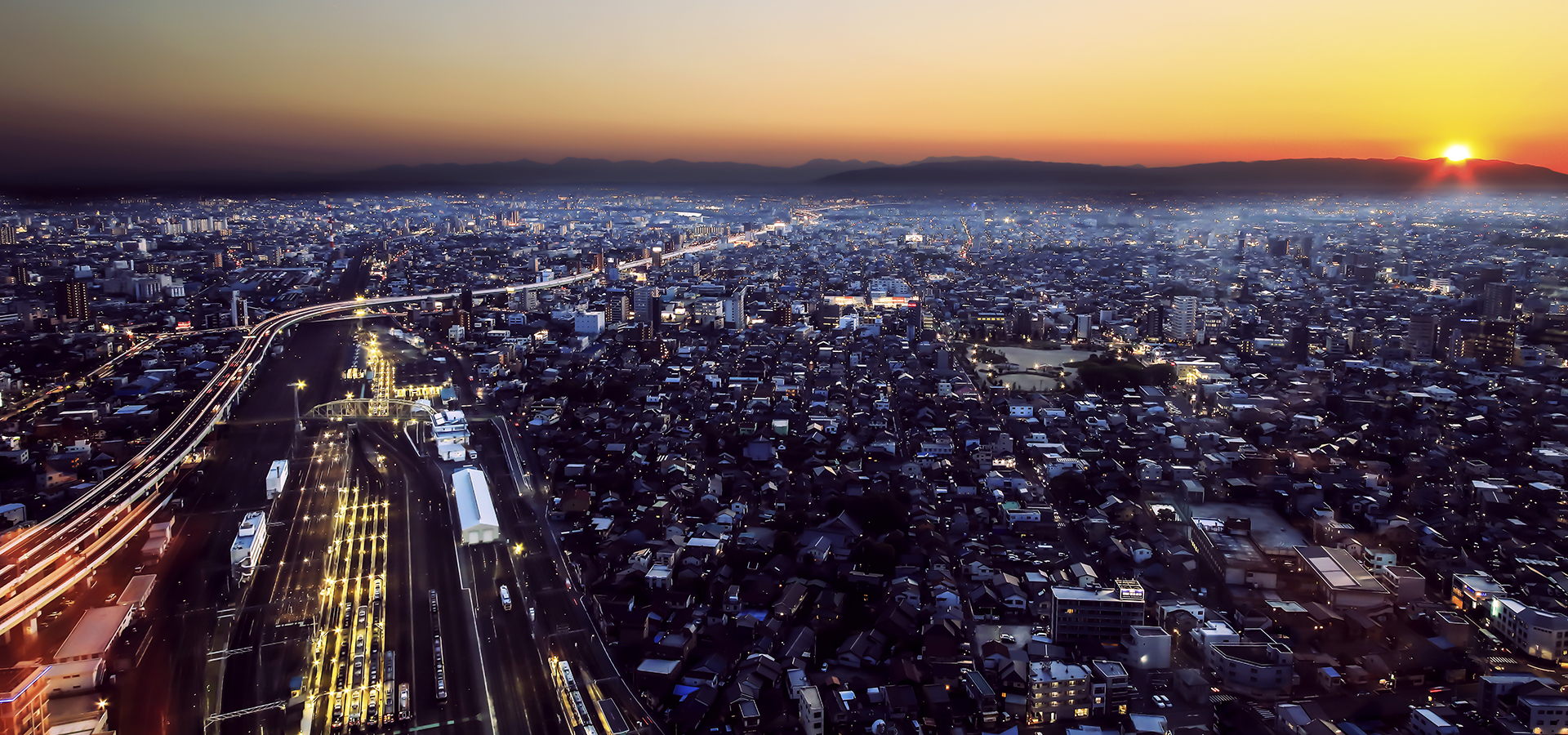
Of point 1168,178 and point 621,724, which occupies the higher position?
point 1168,178

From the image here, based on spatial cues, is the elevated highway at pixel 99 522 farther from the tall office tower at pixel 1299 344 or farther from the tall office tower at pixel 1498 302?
the tall office tower at pixel 1498 302

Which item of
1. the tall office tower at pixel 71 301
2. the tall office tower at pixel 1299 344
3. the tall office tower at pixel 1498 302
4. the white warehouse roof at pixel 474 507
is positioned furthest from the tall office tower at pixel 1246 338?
the tall office tower at pixel 71 301

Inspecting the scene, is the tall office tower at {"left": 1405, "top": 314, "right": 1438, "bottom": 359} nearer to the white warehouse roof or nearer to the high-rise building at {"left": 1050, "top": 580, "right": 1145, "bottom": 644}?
the high-rise building at {"left": 1050, "top": 580, "right": 1145, "bottom": 644}

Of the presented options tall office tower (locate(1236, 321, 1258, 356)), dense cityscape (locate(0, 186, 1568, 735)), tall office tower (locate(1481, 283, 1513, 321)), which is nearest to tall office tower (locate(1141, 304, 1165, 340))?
dense cityscape (locate(0, 186, 1568, 735))

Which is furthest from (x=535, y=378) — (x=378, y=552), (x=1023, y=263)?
(x=1023, y=263)

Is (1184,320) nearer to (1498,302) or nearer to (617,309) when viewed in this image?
(1498,302)

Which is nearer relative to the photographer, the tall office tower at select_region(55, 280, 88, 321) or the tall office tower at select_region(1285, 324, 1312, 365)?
the tall office tower at select_region(1285, 324, 1312, 365)

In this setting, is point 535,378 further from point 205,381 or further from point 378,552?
point 378,552
